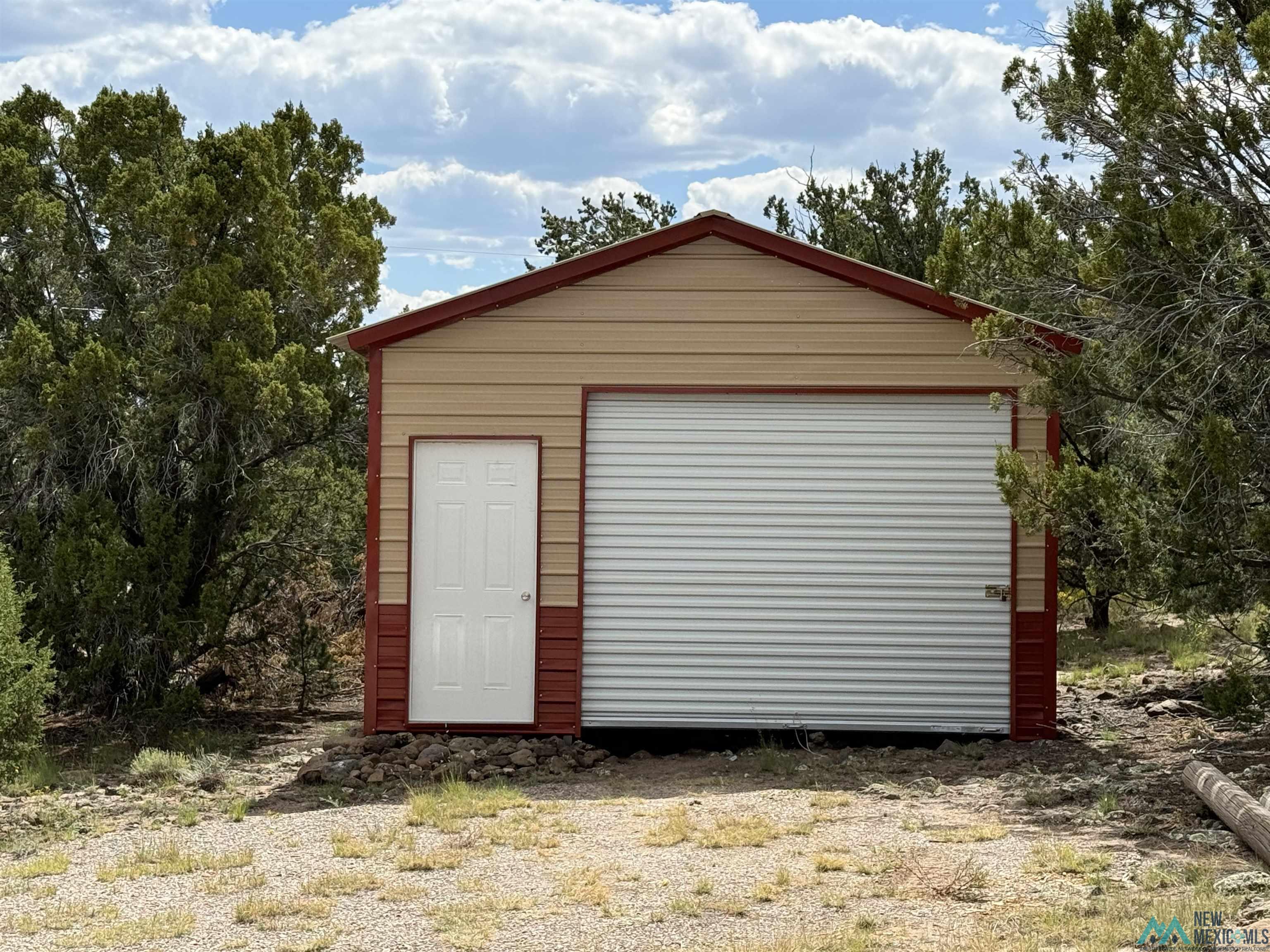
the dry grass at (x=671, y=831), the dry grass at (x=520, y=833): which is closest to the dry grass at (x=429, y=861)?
the dry grass at (x=520, y=833)

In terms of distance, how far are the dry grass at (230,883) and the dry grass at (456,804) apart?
1299 mm

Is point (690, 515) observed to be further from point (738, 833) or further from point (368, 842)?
point (368, 842)

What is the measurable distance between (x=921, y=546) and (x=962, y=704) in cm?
124

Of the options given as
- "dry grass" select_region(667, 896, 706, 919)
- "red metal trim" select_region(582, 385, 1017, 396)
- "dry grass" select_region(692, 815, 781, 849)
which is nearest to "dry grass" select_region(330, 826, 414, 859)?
"dry grass" select_region(692, 815, 781, 849)

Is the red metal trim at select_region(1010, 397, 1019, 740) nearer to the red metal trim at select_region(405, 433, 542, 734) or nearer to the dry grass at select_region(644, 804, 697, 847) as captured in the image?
the dry grass at select_region(644, 804, 697, 847)

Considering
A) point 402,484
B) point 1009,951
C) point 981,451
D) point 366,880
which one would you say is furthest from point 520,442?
point 1009,951

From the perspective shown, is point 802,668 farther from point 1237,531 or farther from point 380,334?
point 380,334

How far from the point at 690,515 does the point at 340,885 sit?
182 inches

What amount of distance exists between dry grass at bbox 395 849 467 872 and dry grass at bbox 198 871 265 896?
0.69 m

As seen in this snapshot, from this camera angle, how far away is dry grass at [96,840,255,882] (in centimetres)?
678

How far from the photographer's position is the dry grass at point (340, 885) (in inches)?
247

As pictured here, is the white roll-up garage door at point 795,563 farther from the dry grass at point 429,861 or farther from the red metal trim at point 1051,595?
the dry grass at point 429,861

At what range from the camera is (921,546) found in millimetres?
10188

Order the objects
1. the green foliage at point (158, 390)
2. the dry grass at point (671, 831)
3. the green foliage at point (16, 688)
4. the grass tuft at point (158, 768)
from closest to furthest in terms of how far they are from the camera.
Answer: the dry grass at point (671, 831) < the green foliage at point (16, 688) < the grass tuft at point (158, 768) < the green foliage at point (158, 390)
